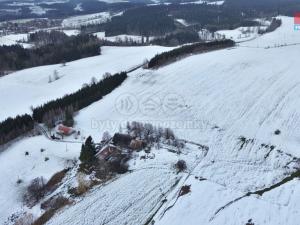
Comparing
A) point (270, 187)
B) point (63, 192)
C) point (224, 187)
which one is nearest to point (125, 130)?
point (63, 192)

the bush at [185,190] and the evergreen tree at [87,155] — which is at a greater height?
the evergreen tree at [87,155]

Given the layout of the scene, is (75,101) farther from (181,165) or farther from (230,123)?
(181,165)

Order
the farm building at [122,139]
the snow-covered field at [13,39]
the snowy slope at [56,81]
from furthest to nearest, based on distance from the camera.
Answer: the snow-covered field at [13,39] < the snowy slope at [56,81] < the farm building at [122,139]

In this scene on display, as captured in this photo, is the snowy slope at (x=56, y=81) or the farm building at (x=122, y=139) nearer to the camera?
the farm building at (x=122, y=139)

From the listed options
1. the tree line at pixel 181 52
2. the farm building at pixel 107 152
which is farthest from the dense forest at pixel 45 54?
the farm building at pixel 107 152

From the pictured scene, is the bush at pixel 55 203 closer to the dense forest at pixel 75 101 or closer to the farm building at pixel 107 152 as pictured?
the farm building at pixel 107 152

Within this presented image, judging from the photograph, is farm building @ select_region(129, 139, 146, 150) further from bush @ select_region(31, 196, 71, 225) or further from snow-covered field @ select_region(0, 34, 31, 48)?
snow-covered field @ select_region(0, 34, 31, 48)
